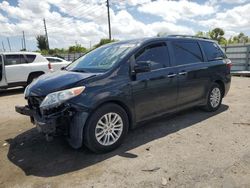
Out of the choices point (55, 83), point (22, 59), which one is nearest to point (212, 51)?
point (55, 83)

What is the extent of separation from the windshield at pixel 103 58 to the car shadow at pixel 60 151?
130 centimetres

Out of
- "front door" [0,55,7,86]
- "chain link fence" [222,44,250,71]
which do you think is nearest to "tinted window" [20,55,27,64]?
"front door" [0,55,7,86]

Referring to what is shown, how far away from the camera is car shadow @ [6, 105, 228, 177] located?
3.62 m

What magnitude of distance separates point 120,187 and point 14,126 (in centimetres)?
341

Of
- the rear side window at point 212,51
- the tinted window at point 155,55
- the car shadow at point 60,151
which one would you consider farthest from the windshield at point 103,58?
the rear side window at point 212,51

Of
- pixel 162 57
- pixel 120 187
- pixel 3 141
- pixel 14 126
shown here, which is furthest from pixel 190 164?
pixel 14 126

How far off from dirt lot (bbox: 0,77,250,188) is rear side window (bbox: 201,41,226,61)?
144cm

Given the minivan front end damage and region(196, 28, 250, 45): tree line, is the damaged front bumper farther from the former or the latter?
region(196, 28, 250, 45): tree line

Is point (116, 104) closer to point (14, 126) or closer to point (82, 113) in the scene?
point (82, 113)

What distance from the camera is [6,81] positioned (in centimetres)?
959

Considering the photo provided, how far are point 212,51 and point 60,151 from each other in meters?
4.02

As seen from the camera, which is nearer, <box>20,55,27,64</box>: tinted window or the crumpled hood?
the crumpled hood

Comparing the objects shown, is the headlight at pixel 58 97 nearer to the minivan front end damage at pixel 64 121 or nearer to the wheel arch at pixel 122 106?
the minivan front end damage at pixel 64 121

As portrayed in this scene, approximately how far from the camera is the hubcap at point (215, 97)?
19.4 ft
